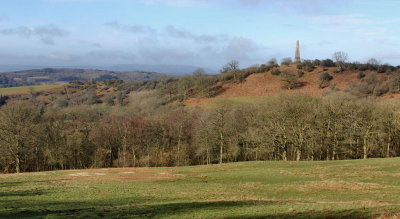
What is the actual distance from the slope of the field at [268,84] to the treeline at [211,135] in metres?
44.1

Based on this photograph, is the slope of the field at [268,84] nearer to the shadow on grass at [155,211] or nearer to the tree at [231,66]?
the tree at [231,66]

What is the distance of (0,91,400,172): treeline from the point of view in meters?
53.9

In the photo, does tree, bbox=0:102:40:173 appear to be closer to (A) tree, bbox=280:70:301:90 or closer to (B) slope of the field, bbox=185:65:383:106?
(B) slope of the field, bbox=185:65:383:106

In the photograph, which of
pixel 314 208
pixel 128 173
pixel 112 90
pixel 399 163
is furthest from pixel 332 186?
pixel 112 90

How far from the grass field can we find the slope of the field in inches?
2866

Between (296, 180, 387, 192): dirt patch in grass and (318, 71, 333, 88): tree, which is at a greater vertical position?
(318, 71, 333, 88): tree

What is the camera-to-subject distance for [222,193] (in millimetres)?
26844

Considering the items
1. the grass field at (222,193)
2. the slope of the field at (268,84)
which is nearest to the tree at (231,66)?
the slope of the field at (268,84)

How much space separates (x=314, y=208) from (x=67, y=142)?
5650 cm

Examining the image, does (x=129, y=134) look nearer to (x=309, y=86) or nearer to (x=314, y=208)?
(x=314, y=208)

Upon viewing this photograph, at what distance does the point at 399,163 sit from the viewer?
37.1 metres

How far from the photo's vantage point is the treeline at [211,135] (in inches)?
2124

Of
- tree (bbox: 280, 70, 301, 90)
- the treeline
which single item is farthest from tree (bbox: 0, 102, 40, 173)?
tree (bbox: 280, 70, 301, 90)

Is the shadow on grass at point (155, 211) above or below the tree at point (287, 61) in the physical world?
below
